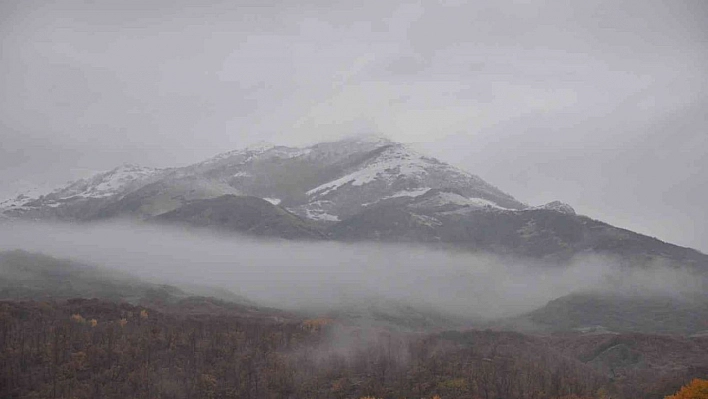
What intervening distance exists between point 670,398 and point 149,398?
128 meters

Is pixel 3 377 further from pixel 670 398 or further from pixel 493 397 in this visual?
pixel 670 398

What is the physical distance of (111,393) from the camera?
648 feet

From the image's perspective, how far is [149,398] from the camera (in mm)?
194500

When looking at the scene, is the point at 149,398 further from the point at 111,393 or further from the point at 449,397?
the point at 449,397

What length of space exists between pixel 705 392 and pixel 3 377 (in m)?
174

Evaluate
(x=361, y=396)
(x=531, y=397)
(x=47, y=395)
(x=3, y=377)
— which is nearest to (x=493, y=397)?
(x=531, y=397)

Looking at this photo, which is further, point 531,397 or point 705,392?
point 531,397

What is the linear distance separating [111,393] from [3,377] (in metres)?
28.5

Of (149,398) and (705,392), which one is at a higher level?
(705,392)

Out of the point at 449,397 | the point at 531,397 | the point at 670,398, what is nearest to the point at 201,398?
the point at 449,397

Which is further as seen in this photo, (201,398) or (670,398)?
(201,398)

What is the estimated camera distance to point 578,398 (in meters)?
193

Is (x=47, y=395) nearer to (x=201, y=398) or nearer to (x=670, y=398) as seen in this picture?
(x=201, y=398)

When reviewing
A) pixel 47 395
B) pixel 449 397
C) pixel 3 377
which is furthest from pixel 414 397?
pixel 3 377
